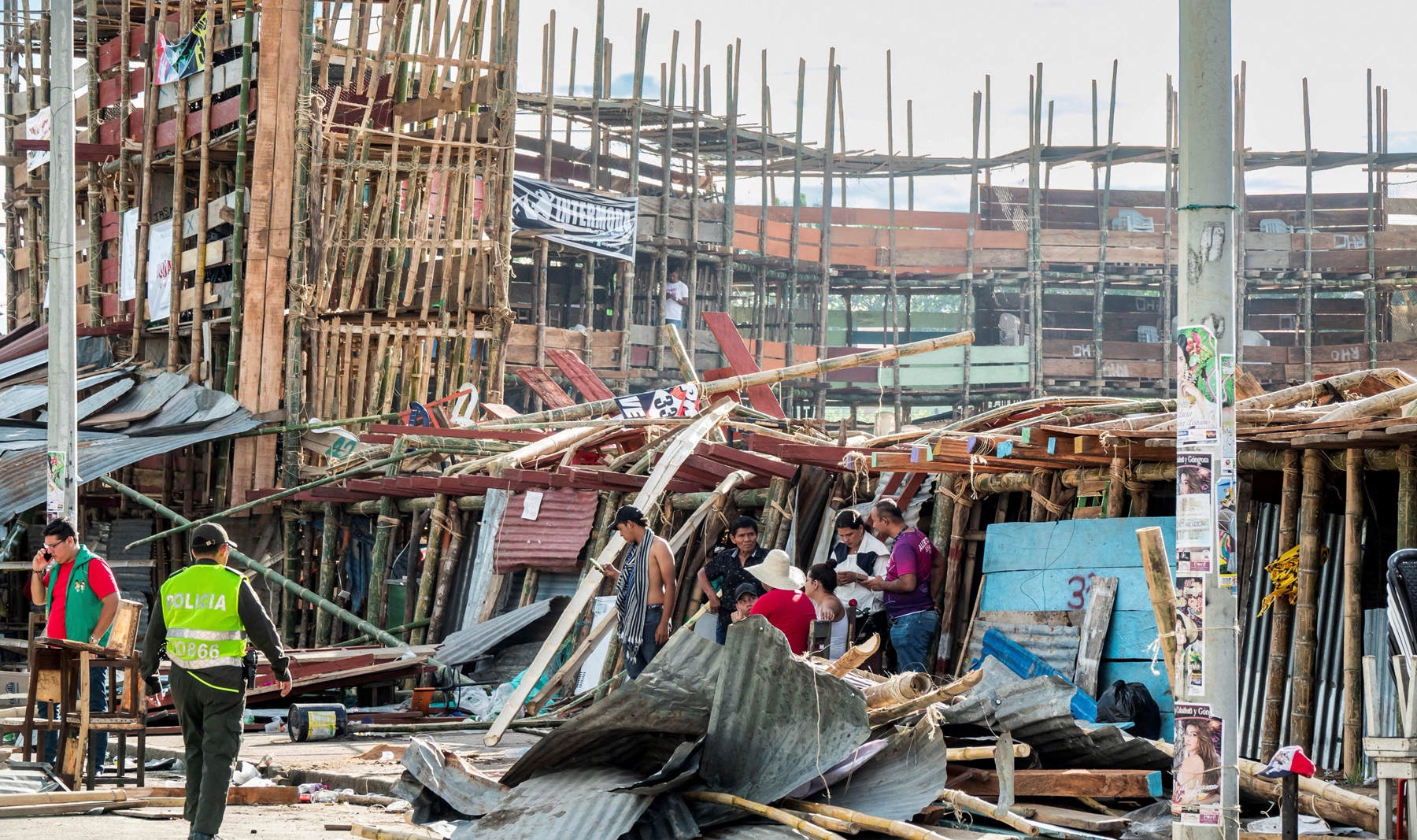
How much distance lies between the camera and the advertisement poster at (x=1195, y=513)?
20.6 ft

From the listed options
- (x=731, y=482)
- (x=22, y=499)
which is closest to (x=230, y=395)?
(x=22, y=499)

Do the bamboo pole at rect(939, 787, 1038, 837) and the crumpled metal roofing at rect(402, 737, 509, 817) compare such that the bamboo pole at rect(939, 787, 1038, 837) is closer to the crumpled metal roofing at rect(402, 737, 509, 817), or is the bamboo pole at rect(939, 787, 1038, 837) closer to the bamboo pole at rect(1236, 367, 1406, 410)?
the crumpled metal roofing at rect(402, 737, 509, 817)

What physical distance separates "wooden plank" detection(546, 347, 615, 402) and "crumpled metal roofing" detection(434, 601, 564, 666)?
34.4 ft

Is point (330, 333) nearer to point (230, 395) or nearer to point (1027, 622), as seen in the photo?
point (230, 395)

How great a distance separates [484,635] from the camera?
51.6 feet

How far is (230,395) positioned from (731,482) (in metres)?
11.4

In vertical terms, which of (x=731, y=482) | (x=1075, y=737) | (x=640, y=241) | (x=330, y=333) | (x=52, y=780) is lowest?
(x=52, y=780)

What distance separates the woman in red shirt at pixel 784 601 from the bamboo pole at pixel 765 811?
2729mm

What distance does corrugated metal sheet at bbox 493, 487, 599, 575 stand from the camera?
15.7 m

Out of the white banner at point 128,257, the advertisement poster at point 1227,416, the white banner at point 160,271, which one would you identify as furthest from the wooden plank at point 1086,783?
the white banner at point 128,257

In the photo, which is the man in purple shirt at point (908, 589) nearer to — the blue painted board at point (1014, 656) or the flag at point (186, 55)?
the blue painted board at point (1014, 656)

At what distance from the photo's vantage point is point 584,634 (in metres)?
15.2

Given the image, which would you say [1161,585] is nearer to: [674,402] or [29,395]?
[674,402]

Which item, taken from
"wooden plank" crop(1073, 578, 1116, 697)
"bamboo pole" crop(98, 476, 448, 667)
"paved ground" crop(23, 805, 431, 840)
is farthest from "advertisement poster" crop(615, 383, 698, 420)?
"paved ground" crop(23, 805, 431, 840)
